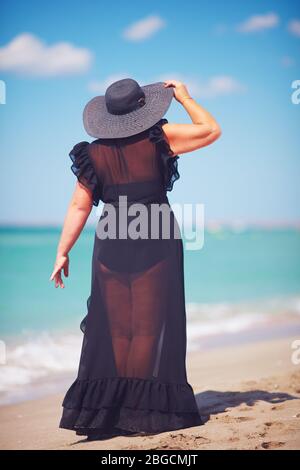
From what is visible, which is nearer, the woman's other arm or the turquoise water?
the woman's other arm

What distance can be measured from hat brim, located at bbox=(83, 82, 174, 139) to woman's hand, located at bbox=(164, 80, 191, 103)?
0.10 feet

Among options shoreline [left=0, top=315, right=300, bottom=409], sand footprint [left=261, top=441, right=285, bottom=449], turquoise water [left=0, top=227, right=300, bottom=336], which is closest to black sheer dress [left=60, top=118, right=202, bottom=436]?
sand footprint [left=261, top=441, right=285, bottom=449]

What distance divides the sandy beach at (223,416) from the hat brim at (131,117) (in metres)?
1.59

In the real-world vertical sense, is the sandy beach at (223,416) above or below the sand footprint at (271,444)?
above

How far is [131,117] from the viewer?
3484mm

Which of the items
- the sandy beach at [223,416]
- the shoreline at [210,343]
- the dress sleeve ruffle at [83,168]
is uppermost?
the dress sleeve ruffle at [83,168]

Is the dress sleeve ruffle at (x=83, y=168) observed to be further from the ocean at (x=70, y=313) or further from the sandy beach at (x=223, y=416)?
the ocean at (x=70, y=313)

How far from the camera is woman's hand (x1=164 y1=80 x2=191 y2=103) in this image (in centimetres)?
356

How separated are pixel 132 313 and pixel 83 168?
0.81 metres

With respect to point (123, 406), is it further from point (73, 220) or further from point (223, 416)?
point (73, 220)

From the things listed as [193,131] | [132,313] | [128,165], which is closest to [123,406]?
[132,313]

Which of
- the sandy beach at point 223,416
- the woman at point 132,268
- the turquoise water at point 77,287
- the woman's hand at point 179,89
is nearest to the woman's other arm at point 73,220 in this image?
the woman at point 132,268

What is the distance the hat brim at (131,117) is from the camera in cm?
344

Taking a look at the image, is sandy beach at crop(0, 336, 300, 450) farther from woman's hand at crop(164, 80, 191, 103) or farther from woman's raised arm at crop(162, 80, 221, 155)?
woman's hand at crop(164, 80, 191, 103)
